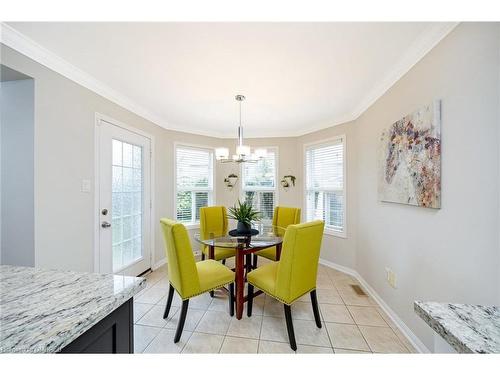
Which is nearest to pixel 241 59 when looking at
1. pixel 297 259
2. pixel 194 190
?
pixel 297 259

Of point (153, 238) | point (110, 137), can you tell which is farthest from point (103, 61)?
point (153, 238)

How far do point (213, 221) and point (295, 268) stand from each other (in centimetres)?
157

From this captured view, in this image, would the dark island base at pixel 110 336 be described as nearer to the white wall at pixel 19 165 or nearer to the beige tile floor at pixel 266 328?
the beige tile floor at pixel 266 328

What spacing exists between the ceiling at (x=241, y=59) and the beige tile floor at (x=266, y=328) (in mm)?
2260

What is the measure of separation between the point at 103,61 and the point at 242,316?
262cm

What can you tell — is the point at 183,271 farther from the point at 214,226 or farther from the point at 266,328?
the point at 214,226

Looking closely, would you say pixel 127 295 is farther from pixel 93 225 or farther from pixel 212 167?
pixel 212 167

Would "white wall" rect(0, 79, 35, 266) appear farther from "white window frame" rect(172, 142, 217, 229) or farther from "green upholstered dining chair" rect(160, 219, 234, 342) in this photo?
"white window frame" rect(172, 142, 217, 229)

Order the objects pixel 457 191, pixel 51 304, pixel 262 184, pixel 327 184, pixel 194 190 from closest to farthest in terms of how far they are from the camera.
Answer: pixel 51 304
pixel 457 191
pixel 327 184
pixel 194 190
pixel 262 184

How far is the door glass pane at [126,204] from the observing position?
7.91 feet

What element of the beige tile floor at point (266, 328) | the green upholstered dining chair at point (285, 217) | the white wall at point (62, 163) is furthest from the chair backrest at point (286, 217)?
the white wall at point (62, 163)

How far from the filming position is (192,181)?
373cm

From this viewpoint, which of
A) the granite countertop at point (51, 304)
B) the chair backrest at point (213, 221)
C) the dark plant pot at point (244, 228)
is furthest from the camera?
the chair backrest at point (213, 221)

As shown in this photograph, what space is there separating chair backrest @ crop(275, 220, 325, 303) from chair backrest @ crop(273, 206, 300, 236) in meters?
1.12
